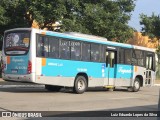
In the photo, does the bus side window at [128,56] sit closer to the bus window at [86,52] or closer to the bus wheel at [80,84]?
the bus window at [86,52]

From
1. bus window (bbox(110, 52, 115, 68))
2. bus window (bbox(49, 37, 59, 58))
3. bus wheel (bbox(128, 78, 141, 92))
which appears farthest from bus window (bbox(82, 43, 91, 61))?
bus wheel (bbox(128, 78, 141, 92))

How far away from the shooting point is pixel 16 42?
1916 centimetres

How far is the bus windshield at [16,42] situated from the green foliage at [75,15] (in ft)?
32.5

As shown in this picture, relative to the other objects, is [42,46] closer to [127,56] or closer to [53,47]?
[53,47]

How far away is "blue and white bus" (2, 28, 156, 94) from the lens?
1862cm

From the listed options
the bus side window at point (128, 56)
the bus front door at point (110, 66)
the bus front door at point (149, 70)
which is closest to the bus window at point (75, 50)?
the bus front door at point (110, 66)

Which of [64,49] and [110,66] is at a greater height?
[64,49]

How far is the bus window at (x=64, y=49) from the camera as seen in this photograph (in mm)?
19844

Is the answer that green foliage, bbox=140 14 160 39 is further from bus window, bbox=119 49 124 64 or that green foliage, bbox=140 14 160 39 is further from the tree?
bus window, bbox=119 49 124 64

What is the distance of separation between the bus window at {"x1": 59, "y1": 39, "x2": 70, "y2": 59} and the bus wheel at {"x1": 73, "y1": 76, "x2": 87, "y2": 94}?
4.50 feet

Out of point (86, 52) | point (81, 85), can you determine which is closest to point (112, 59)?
point (86, 52)

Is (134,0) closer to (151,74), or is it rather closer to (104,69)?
(151,74)

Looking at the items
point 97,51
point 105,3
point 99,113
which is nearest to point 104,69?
point 97,51

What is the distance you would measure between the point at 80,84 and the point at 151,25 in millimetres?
25164
